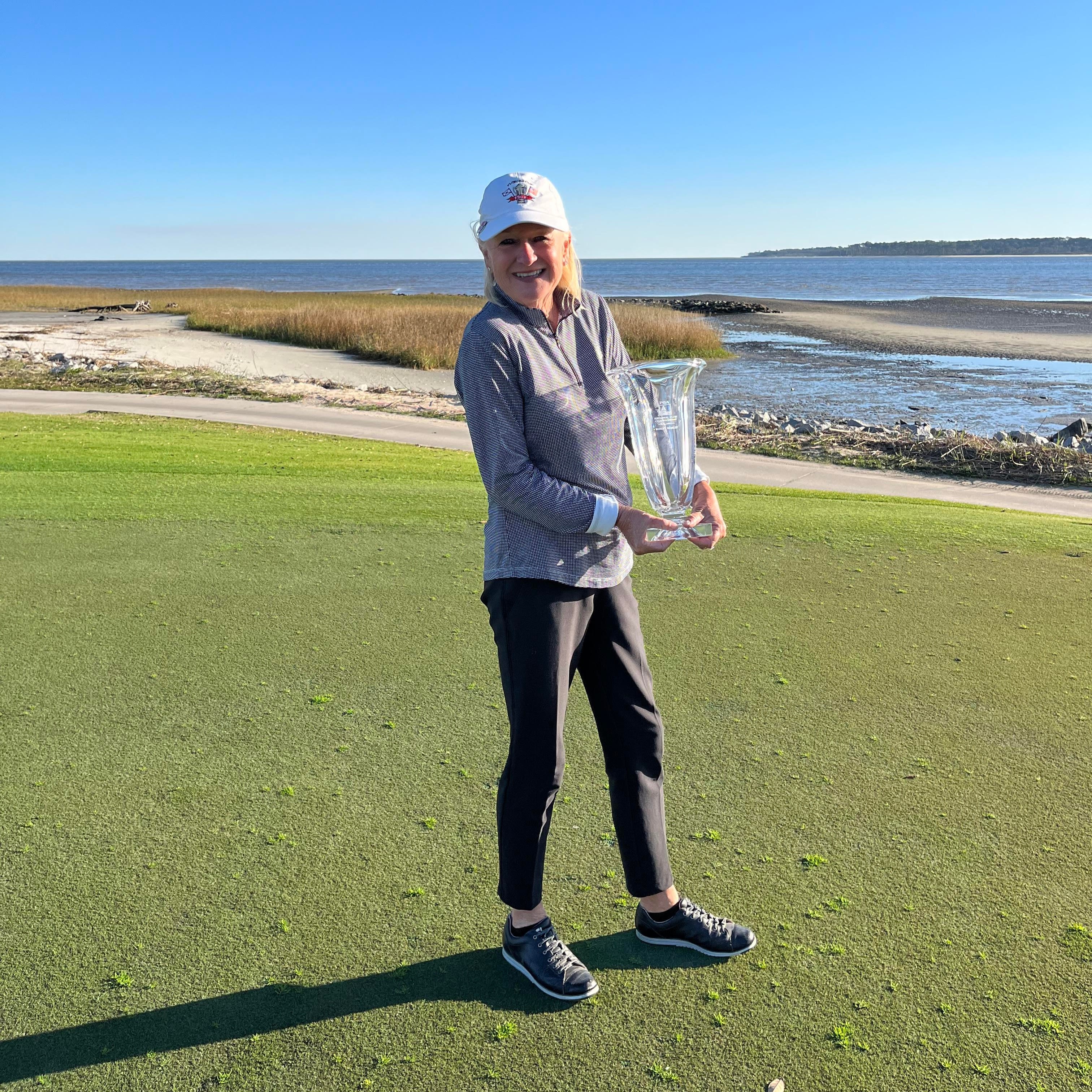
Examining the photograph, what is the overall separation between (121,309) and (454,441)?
42.8 meters

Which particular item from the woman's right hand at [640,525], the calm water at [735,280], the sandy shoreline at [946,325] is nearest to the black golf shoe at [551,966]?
the woman's right hand at [640,525]

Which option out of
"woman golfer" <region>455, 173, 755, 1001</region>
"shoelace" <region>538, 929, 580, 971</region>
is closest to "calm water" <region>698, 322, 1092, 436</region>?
"woman golfer" <region>455, 173, 755, 1001</region>

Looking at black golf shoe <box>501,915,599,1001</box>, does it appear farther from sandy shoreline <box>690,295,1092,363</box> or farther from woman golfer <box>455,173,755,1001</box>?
sandy shoreline <box>690,295,1092,363</box>

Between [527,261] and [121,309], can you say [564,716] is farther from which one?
[121,309]

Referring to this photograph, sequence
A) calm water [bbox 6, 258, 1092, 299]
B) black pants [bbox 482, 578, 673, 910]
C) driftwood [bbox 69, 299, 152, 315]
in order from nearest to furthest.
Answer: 1. black pants [bbox 482, 578, 673, 910]
2. driftwood [bbox 69, 299, 152, 315]
3. calm water [bbox 6, 258, 1092, 299]

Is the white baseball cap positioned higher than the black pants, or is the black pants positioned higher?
the white baseball cap

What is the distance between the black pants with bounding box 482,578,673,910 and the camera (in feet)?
6.68

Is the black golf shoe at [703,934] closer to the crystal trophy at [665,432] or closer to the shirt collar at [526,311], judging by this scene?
the crystal trophy at [665,432]

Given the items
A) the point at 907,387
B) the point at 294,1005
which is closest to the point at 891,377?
the point at 907,387

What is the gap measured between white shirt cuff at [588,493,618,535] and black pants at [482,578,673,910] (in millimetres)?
146

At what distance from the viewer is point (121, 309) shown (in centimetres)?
4928

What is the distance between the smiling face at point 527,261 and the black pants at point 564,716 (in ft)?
1.90

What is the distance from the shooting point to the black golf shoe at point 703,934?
2111 millimetres

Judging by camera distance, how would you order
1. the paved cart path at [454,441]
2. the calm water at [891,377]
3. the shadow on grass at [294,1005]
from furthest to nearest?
the calm water at [891,377] < the paved cart path at [454,441] < the shadow on grass at [294,1005]
